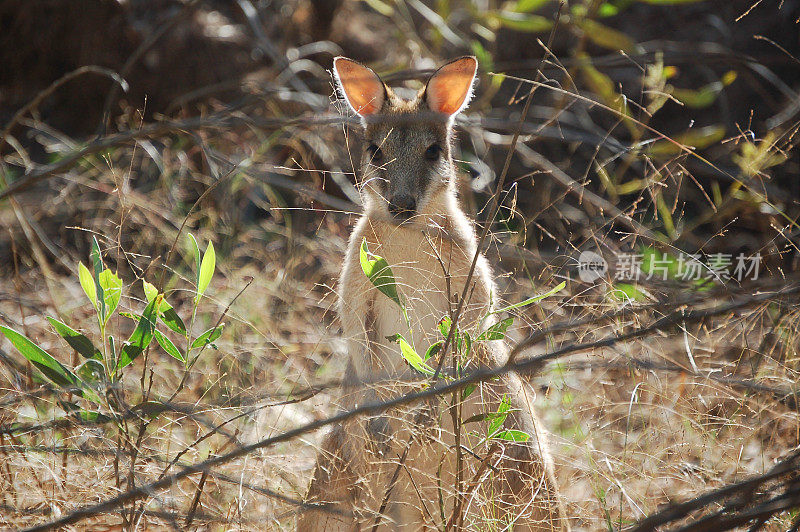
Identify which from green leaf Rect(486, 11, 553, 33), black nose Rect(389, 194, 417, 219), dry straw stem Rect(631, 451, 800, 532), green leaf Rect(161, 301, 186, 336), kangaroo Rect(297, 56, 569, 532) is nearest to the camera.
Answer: dry straw stem Rect(631, 451, 800, 532)

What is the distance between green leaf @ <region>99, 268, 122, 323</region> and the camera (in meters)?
2.34

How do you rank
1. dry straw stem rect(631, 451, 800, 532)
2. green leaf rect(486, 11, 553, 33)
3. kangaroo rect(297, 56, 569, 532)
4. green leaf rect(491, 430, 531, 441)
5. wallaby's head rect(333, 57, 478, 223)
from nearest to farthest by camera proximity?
dry straw stem rect(631, 451, 800, 532)
green leaf rect(491, 430, 531, 441)
kangaroo rect(297, 56, 569, 532)
wallaby's head rect(333, 57, 478, 223)
green leaf rect(486, 11, 553, 33)

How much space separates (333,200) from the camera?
4.72 metres

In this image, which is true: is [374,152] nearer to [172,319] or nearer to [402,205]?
[402,205]

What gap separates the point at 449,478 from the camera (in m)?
2.52

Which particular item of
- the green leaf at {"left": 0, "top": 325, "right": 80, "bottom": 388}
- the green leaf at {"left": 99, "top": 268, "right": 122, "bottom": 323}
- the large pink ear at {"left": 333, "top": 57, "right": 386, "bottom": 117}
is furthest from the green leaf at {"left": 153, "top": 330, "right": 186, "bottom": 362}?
the large pink ear at {"left": 333, "top": 57, "right": 386, "bottom": 117}

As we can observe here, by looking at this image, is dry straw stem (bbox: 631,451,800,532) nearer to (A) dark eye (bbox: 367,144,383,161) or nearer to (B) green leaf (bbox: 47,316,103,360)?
(B) green leaf (bbox: 47,316,103,360)

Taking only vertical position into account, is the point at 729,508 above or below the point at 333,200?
above

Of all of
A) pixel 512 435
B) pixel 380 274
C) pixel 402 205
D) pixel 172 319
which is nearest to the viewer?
pixel 512 435

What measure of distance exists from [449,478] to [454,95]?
5.95 feet

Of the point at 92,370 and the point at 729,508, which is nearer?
the point at 729,508

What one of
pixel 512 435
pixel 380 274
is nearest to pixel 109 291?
pixel 380 274

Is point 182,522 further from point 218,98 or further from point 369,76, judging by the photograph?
point 218,98

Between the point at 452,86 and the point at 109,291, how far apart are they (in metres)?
1.85
